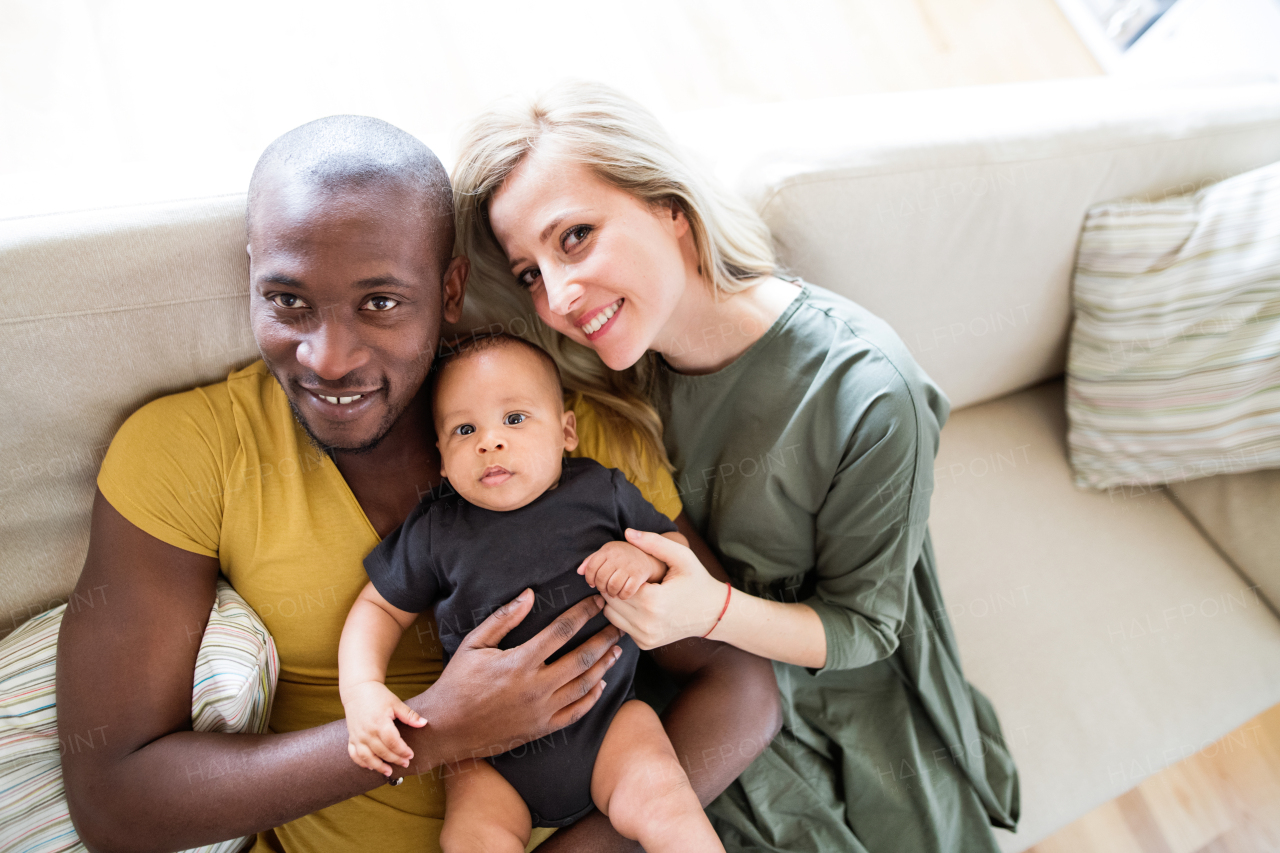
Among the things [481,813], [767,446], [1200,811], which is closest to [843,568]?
[767,446]

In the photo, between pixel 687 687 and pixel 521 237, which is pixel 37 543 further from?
pixel 687 687

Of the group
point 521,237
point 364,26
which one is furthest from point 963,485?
point 364,26

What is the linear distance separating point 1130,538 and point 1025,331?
57 centimetres

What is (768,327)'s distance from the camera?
4.69ft

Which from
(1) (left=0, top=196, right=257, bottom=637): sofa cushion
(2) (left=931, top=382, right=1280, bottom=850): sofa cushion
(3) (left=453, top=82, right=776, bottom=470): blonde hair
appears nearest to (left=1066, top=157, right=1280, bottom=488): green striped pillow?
(2) (left=931, top=382, right=1280, bottom=850): sofa cushion

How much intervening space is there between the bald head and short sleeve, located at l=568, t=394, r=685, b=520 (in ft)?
1.30

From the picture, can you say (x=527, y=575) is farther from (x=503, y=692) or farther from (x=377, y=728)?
(x=377, y=728)

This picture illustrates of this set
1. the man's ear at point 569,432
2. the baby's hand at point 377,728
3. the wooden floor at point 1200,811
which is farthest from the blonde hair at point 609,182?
the wooden floor at point 1200,811

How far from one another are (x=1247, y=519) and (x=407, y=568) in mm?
1924

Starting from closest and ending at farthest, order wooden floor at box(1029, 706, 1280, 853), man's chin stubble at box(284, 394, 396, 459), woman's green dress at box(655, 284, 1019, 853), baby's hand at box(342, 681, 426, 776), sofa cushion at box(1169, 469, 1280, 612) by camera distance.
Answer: baby's hand at box(342, 681, 426, 776) → man's chin stubble at box(284, 394, 396, 459) → woman's green dress at box(655, 284, 1019, 853) → wooden floor at box(1029, 706, 1280, 853) → sofa cushion at box(1169, 469, 1280, 612)

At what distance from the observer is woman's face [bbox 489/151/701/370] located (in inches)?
49.9

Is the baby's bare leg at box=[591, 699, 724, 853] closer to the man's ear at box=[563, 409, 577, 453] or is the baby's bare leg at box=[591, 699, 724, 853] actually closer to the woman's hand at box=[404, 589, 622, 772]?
the woman's hand at box=[404, 589, 622, 772]

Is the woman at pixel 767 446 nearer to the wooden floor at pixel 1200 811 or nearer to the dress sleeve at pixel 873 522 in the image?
the dress sleeve at pixel 873 522

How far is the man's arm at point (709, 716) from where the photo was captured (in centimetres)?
125
